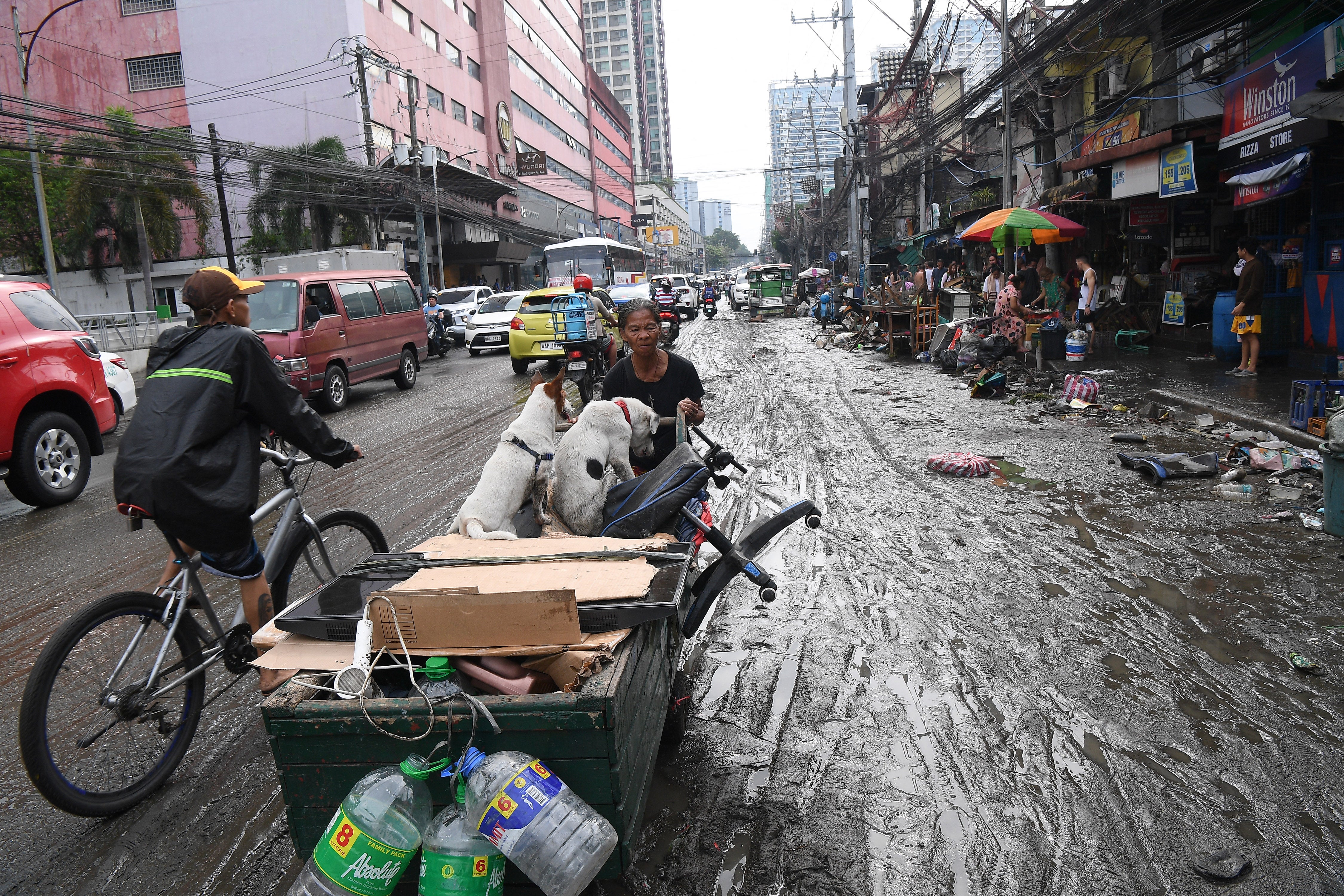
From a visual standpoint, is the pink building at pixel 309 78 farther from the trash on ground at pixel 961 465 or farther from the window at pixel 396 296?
the trash on ground at pixel 961 465

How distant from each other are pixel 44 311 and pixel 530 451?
701cm

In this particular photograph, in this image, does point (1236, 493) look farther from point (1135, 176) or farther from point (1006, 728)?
point (1135, 176)

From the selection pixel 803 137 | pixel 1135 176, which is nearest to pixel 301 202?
pixel 1135 176

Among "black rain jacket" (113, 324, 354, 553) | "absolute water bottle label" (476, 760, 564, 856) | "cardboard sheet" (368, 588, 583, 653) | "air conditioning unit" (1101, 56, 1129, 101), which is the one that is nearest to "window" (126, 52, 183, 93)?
"air conditioning unit" (1101, 56, 1129, 101)

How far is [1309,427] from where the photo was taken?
767cm

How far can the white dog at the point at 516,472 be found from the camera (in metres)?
3.79

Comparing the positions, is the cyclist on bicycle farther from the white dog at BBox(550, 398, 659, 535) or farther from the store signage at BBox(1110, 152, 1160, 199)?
the store signage at BBox(1110, 152, 1160, 199)

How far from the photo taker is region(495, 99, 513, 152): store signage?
53094 millimetres

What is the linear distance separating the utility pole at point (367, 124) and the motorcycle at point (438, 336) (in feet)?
37.0

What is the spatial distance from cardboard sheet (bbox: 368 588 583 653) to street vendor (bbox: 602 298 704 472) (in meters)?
2.55

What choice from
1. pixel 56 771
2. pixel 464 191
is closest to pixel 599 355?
pixel 56 771

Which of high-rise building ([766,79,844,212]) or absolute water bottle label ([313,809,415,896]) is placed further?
high-rise building ([766,79,844,212])

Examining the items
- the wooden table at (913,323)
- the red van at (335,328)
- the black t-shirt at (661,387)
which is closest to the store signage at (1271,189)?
the wooden table at (913,323)

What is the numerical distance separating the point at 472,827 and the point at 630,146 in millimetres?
120385
